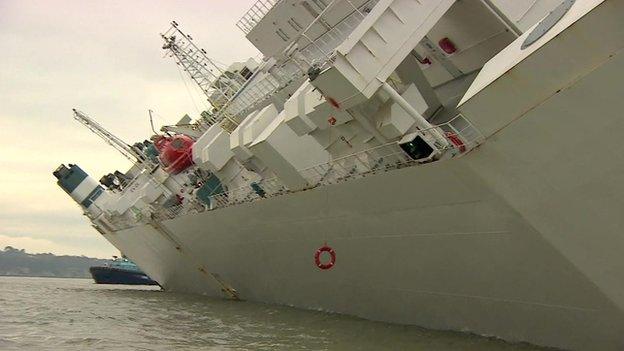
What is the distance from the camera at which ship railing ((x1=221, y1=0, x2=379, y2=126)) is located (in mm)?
14320

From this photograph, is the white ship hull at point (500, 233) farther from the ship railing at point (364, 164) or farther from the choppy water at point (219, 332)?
the choppy water at point (219, 332)

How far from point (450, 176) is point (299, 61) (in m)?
8.05

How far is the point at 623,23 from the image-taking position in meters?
6.28

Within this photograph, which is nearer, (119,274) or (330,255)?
(330,255)

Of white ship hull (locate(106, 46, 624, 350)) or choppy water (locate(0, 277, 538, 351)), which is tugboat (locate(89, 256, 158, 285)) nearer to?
choppy water (locate(0, 277, 538, 351))

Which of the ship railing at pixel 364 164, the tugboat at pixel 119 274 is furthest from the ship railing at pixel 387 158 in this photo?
the tugboat at pixel 119 274

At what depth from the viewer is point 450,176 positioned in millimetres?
8555

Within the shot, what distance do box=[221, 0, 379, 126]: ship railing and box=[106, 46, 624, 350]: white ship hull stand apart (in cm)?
292

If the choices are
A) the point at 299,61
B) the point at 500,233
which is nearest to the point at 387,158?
the point at 500,233

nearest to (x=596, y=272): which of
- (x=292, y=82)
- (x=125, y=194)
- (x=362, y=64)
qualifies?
(x=362, y=64)

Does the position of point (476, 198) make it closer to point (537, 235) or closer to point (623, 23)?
point (537, 235)

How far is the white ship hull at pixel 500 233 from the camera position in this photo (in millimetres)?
7039

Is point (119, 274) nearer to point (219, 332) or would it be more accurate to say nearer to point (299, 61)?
point (299, 61)

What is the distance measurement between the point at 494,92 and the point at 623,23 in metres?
1.60
